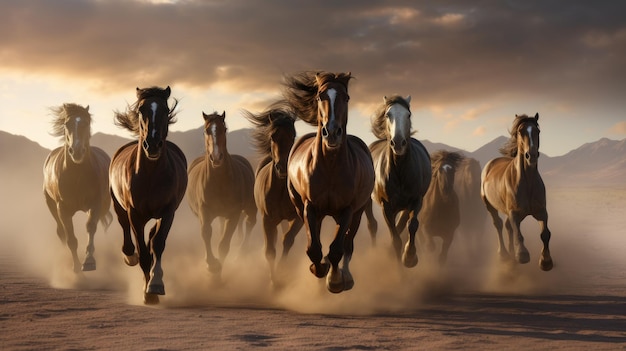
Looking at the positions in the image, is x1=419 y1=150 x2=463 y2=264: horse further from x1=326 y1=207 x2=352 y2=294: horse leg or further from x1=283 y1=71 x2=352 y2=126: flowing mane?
x1=326 y1=207 x2=352 y2=294: horse leg

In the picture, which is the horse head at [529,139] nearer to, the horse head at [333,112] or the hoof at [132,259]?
the horse head at [333,112]

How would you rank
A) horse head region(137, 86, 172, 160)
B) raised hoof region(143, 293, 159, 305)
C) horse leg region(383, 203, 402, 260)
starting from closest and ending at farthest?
1. horse head region(137, 86, 172, 160)
2. raised hoof region(143, 293, 159, 305)
3. horse leg region(383, 203, 402, 260)

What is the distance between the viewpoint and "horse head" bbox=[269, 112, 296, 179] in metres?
11.0

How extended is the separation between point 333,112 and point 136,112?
3.85 meters

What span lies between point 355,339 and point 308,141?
10.7 ft

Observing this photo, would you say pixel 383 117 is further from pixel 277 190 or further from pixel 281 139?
pixel 277 190

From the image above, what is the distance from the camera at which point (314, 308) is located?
934 centimetres

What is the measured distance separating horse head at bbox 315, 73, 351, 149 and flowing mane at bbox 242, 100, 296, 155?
2.52 meters

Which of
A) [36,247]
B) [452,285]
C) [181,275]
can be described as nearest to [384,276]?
[452,285]

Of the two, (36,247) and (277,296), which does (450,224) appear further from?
(36,247)

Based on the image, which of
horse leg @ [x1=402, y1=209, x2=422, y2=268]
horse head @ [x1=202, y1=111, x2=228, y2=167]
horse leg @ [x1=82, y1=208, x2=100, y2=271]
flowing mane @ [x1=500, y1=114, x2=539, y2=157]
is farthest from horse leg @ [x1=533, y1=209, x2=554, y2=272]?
horse leg @ [x1=82, y1=208, x2=100, y2=271]

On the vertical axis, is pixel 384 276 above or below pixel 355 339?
above

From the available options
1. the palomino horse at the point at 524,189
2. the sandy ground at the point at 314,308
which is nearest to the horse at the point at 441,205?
the sandy ground at the point at 314,308

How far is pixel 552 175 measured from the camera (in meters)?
197
